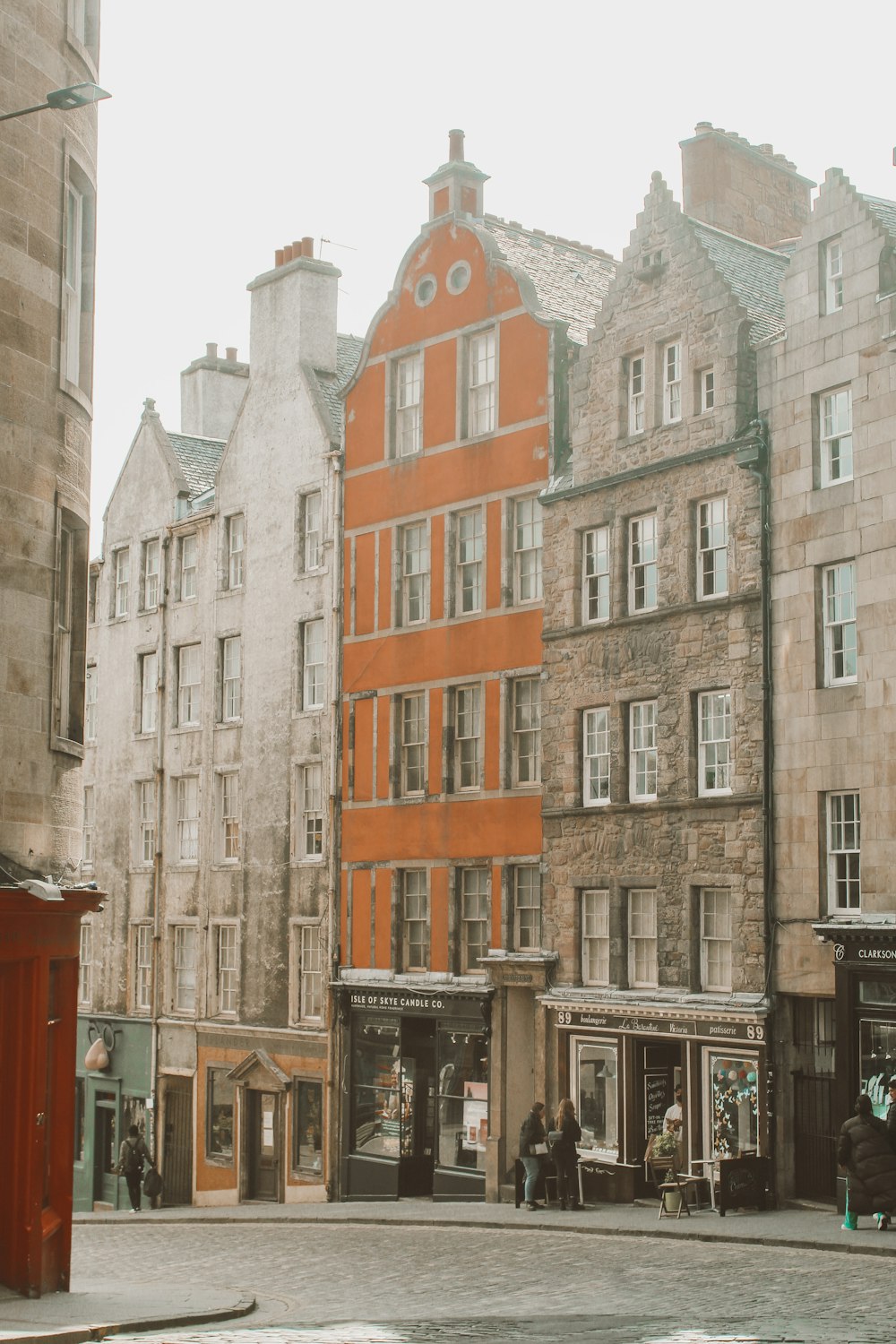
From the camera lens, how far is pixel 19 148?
1931 centimetres

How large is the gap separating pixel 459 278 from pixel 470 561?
226 inches

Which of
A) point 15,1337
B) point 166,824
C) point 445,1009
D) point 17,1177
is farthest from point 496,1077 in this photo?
point 15,1337

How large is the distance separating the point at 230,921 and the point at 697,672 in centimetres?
1566

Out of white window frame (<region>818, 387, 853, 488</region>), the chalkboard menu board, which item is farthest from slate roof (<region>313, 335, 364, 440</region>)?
the chalkboard menu board

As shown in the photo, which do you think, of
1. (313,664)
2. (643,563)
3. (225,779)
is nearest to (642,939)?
(643,563)

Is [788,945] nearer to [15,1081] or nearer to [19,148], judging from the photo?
[15,1081]

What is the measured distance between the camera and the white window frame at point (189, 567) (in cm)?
4553

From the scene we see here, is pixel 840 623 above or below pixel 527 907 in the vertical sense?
above

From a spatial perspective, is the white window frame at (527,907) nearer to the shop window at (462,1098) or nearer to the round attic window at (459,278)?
the shop window at (462,1098)

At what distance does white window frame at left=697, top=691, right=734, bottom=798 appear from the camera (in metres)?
30.9

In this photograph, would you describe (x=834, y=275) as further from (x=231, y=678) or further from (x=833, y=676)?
(x=231, y=678)

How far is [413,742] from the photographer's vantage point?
38.0m

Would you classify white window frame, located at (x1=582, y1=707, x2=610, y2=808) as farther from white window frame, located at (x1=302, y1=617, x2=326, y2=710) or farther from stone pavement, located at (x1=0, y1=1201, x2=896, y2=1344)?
white window frame, located at (x1=302, y1=617, x2=326, y2=710)

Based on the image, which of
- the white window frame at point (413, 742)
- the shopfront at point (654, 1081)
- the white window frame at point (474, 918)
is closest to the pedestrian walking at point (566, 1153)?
the shopfront at point (654, 1081)
